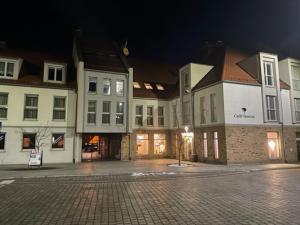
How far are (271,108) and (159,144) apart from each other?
1218cm

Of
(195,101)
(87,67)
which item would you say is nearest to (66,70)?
(87,67)

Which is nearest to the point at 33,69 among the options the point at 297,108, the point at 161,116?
the point at 161,116

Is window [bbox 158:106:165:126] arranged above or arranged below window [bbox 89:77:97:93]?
below

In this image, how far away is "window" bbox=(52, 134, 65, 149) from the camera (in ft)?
77.9

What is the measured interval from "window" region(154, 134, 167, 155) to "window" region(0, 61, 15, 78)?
15.7m

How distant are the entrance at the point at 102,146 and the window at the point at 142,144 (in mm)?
Answer: 2158

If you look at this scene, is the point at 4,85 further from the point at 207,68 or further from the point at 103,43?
the point at 207,68

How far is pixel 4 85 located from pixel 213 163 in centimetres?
1935

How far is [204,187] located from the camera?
10.6 metres

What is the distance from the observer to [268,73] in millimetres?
23703

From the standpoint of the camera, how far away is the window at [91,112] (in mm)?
24328

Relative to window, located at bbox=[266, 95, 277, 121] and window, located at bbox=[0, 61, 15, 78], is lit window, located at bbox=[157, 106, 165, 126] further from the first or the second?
window, located at bbox=[0, 61, 15, 78]

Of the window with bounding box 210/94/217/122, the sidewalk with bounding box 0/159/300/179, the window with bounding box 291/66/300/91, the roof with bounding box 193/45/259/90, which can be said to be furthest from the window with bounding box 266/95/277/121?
the sidewalk with bounding box 0/159/300/179

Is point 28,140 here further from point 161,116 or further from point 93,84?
point 161,116
